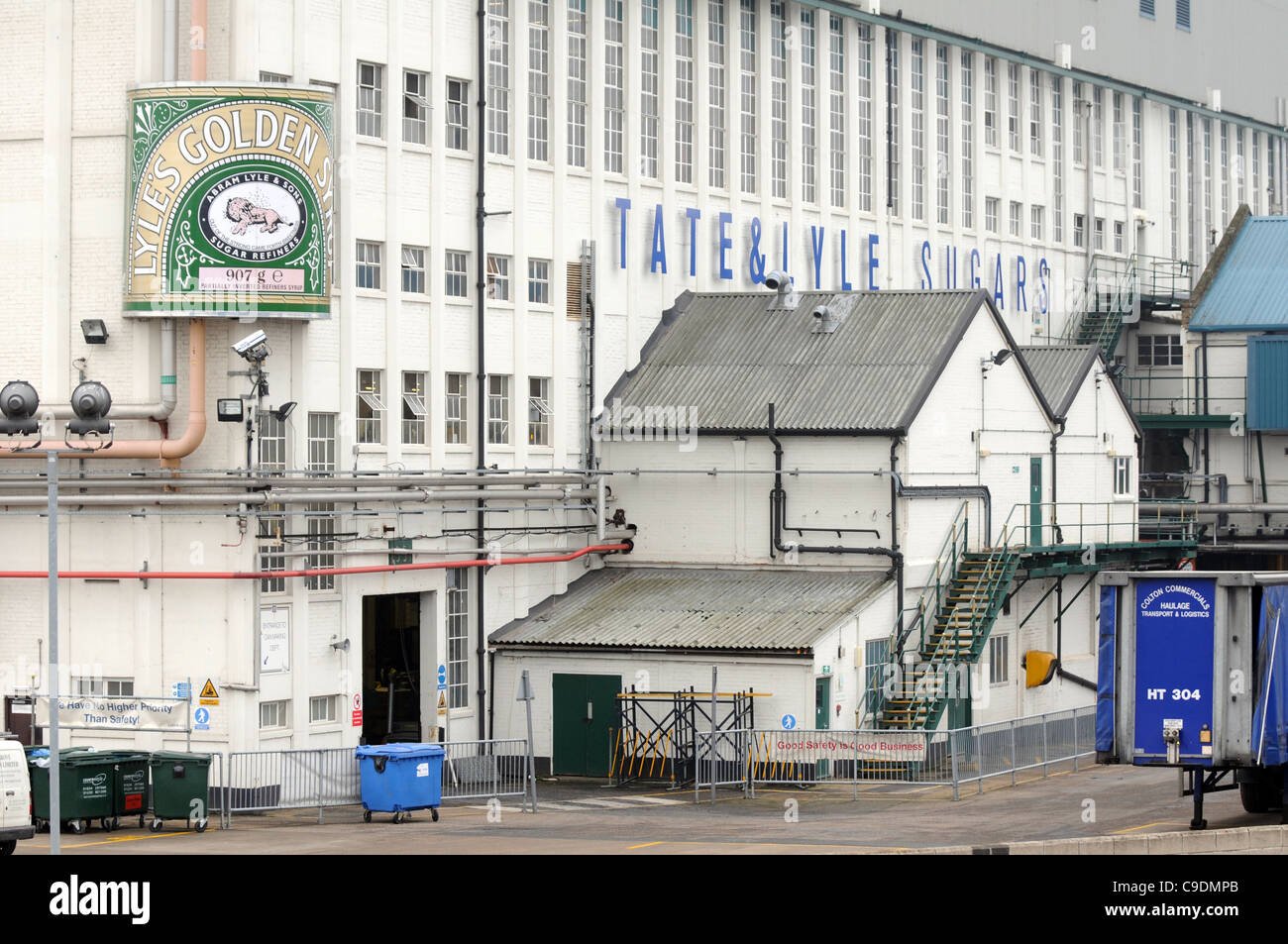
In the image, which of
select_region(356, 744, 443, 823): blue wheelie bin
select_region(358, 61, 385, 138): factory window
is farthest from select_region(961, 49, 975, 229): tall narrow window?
select_region(356, 744, 443, 823): blue wheelie bin

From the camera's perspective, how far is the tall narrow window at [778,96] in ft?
166

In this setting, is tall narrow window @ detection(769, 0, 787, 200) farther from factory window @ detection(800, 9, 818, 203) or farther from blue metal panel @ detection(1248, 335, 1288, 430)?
blue metal panel @ detection(1248, 335, 1288, 430)

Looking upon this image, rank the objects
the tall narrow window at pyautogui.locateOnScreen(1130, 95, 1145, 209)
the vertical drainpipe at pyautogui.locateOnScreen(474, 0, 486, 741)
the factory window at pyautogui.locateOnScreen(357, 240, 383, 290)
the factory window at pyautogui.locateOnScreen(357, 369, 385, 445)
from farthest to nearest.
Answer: the tall narrow window at pyautogui.locateOnScreen(1130, 95, 1145, 209)
the vertical drainpipe at pyautogui.locateOnScreen(474, 0, 486, 741)
the factory window at pyautogui.locateOnScreen(357, 240, 383, 290)
the factory window at pyautogui.locateOnScreen(357, 369, 385, 445)

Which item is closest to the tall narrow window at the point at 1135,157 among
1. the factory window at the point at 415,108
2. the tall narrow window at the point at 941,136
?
the tall narrow window at the point at 941,136

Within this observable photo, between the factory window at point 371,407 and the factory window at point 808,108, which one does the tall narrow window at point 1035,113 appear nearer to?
the factory window at point 808,108

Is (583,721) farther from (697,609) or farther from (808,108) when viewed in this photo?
(808,108)

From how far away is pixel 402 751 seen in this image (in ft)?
112

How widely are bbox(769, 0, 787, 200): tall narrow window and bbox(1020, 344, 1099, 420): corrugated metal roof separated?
7.15 meters

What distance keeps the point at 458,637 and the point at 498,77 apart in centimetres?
1120

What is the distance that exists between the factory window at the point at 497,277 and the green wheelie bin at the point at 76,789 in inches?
551

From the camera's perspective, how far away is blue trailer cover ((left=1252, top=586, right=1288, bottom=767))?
3039cm

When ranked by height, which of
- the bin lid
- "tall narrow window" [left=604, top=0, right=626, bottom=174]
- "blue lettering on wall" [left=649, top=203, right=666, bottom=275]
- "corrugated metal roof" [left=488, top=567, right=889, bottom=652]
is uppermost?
"tall narrow window" [left=604, top=0, right=626, bottom=174]
